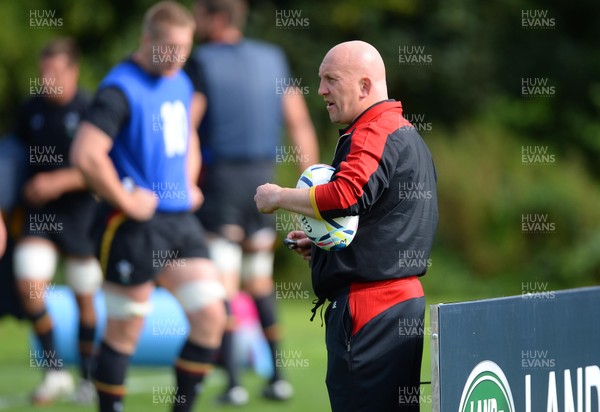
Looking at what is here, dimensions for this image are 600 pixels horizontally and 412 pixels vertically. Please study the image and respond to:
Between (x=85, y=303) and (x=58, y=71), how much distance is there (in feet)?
5.57

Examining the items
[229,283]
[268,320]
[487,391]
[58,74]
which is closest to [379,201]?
[487,391]

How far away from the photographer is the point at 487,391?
438 centimetres

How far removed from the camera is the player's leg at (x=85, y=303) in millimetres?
7770

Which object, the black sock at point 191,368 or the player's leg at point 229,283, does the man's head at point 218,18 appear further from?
the black sock at point 191,368

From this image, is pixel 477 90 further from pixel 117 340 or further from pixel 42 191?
pixel 117 340

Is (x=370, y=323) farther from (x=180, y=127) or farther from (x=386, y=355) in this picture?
(x=180, y=127)

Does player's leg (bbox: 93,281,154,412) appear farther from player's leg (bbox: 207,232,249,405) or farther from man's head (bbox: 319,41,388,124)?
man's head (bbox: 319,41,388,124)

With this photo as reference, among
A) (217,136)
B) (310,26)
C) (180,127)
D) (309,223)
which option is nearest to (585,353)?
(309,223)

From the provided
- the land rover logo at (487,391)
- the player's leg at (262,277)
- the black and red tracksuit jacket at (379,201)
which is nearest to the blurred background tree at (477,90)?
the player's leg at (262,277)

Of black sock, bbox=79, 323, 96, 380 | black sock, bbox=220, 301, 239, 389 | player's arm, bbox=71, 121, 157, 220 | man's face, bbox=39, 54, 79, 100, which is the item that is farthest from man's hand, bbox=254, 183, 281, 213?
man's face, bbox=39, 54, 79, 100

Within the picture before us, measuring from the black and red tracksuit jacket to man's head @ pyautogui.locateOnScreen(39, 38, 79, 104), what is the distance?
14.1 feet

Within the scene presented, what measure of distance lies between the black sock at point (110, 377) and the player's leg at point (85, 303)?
1.65 m

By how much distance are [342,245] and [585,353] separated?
5.57ft

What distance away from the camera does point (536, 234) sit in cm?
1689
